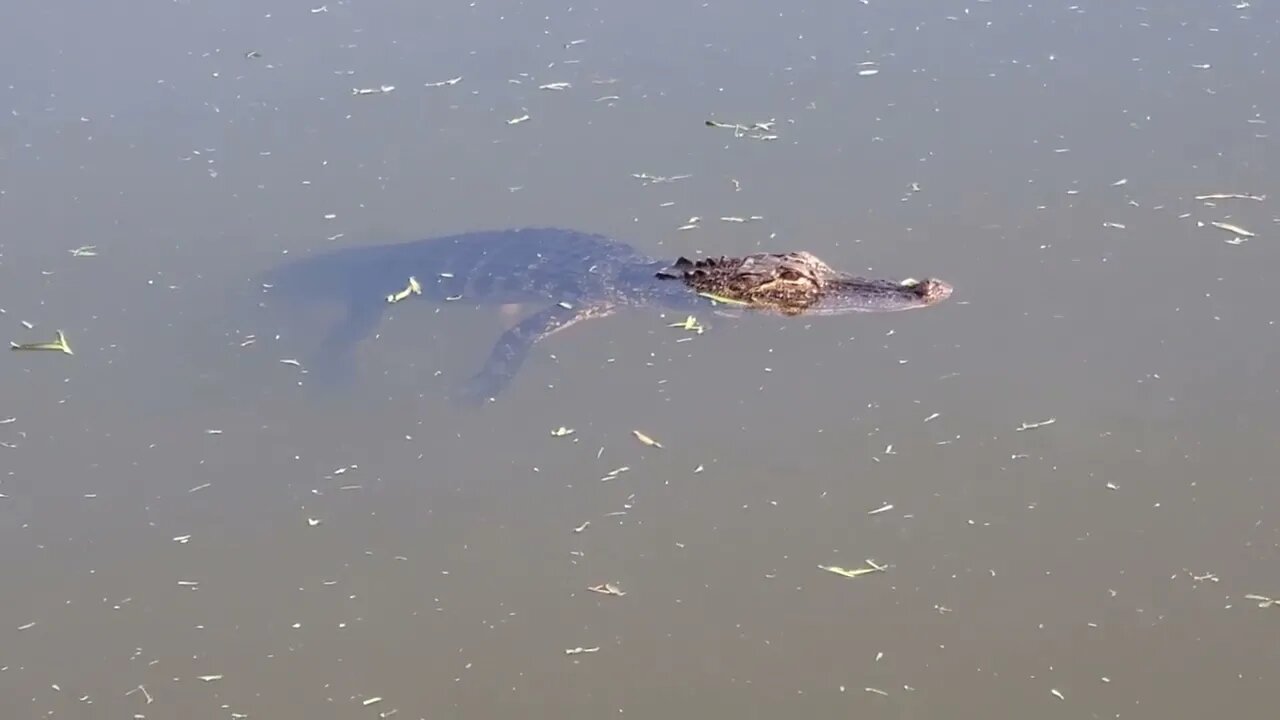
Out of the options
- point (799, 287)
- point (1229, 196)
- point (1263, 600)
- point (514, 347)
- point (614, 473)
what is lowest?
point (1263, 600)

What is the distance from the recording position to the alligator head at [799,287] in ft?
16.9

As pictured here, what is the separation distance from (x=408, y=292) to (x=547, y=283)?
2.11 feet

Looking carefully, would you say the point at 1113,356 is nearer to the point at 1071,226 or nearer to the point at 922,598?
the point at 1071,226

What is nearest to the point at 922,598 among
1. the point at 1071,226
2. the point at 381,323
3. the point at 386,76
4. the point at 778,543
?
the point at 778,543

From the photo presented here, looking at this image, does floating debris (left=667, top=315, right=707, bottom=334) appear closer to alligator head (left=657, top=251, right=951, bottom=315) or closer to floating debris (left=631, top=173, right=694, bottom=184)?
alligator head (left=657, top=251, right=951, bottom=315)

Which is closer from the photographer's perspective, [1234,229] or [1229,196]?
[1234,229]

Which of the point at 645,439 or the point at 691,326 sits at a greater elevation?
the point at 691,326

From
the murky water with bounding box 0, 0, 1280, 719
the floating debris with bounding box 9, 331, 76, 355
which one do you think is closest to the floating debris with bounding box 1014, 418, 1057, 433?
the murky water with bounding box 0, 0, 1280, 719

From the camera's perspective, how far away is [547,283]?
559cm

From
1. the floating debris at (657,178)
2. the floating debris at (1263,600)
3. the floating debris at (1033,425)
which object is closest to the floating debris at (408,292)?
the floating debris at (657,178)

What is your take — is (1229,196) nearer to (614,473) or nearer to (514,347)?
(614,473)

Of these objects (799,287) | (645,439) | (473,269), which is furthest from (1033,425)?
(473,269)

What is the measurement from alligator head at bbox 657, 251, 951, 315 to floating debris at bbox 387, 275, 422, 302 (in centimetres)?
118

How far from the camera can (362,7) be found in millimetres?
7883
